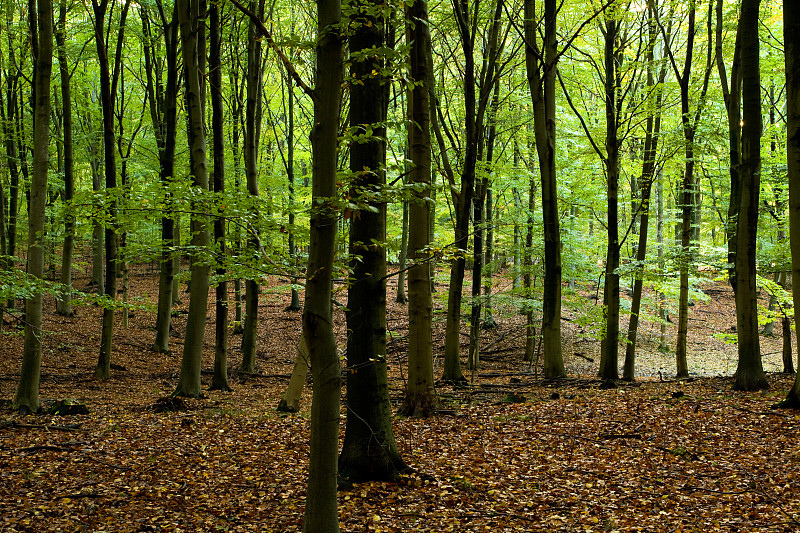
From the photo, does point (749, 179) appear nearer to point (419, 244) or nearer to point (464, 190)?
point (464, 190)

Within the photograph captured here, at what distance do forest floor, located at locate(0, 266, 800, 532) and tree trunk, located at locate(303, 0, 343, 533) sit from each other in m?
1.31

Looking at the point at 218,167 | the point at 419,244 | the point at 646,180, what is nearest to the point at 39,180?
the point at 218,167

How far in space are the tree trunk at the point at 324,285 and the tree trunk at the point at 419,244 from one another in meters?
3.59

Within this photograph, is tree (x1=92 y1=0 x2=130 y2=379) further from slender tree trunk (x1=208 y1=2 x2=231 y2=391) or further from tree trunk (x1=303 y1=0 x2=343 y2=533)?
tree trunk (x1=303 y1=0 x2=343 y2=533)

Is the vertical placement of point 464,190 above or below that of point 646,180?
below

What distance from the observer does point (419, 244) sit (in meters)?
7.62

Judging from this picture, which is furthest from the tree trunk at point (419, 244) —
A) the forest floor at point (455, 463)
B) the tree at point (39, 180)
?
the tree at point (39, 180)

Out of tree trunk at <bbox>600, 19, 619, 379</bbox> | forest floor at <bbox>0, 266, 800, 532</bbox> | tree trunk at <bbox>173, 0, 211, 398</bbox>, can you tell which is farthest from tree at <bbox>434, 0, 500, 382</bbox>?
tree trunk at <bbox>173, 0, 211, 398</bbox>

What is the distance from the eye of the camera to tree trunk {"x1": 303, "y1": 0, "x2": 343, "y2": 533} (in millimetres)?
3170

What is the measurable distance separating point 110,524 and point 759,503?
18.3 ft

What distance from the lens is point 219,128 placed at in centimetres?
1077

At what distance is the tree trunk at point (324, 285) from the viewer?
3170 millimetres

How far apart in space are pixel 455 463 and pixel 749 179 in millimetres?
→ 6262

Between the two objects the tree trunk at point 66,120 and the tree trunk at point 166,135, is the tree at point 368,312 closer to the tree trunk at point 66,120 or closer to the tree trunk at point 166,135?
the tree trunk at point 166,135
